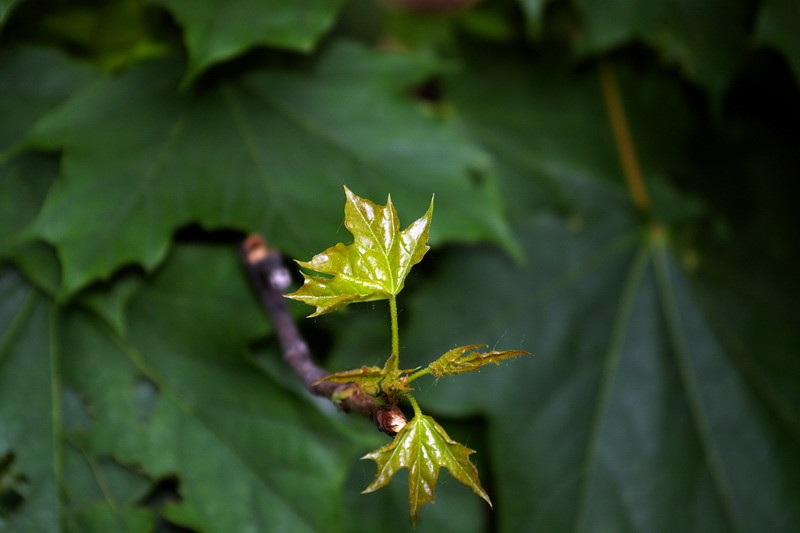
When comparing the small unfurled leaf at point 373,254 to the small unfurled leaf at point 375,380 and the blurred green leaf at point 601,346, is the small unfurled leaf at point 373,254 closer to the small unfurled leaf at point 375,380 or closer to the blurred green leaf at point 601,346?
the small unfurled leaf at point 375,380

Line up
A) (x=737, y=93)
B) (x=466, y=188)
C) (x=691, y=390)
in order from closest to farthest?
1. (x=466, y=188)
2. (x=691, y=390)
3. (x=737, y=93)

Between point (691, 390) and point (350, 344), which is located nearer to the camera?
point (350, 344)

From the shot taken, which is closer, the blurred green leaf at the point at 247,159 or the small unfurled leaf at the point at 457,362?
the small unfurled leaf at the point at 457,362

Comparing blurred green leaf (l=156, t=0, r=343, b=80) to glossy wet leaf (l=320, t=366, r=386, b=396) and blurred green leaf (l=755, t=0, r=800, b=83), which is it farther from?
blurred green leaf (l=755, t=0, r=800, b=83)

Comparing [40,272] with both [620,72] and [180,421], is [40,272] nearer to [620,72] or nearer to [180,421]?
[180,421]

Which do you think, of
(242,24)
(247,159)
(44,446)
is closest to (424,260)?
(247,159)

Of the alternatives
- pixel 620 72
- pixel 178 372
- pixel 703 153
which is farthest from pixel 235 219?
pixel 703 153

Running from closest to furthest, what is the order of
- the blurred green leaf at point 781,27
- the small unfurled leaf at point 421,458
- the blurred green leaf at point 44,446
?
the small unfurled leaf at point 421,458 → the blurred green leaf at point 44,446 → the blurred green leaf at point 781,27

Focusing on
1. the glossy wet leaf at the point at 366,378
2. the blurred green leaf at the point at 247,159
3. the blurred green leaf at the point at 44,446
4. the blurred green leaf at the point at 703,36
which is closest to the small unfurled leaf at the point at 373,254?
the glossy wet leaf at the point at 366,378
